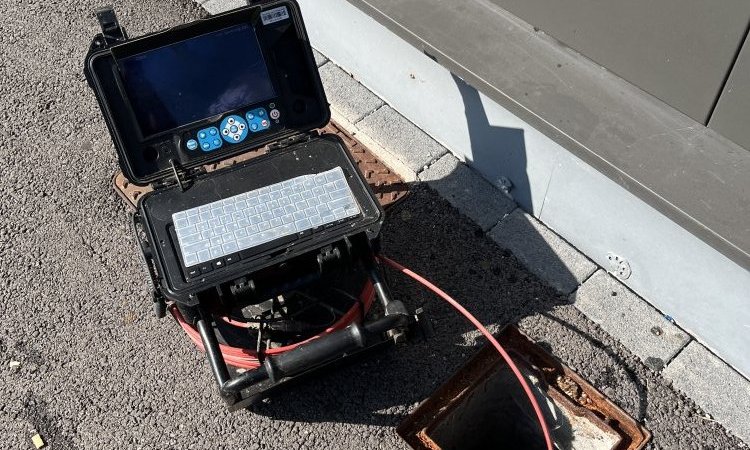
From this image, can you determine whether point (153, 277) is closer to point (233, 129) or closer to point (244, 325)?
point (244, 325)

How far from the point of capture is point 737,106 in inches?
108

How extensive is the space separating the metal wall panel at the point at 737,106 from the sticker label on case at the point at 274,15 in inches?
65.0

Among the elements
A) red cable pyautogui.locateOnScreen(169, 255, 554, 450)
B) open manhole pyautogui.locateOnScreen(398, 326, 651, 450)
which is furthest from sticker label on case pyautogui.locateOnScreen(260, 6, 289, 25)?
open manhole pyautogui.locateOnScreen(398, 326, 651, 450)

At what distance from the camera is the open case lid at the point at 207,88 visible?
8.88 feet

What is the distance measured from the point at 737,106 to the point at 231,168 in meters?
1.91

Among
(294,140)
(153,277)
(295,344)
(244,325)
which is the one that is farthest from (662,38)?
(153,277)

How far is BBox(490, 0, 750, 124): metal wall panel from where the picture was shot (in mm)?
2646

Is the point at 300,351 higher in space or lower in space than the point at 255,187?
lower

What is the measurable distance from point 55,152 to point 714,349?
131 inches

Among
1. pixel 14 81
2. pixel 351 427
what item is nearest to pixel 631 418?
pixel 351 427

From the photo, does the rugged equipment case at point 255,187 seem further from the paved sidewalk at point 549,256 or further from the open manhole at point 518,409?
the paved sidewalk at point 549,256

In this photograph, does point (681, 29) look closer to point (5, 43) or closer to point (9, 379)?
point (9, 379)

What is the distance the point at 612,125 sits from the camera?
3.01 m

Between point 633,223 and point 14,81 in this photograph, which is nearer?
point 633,223
